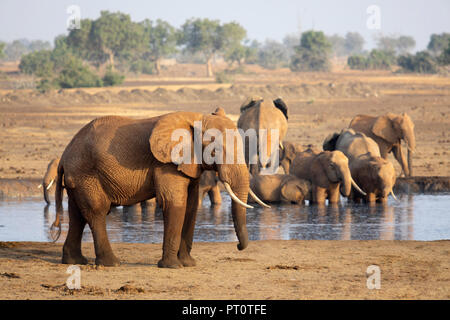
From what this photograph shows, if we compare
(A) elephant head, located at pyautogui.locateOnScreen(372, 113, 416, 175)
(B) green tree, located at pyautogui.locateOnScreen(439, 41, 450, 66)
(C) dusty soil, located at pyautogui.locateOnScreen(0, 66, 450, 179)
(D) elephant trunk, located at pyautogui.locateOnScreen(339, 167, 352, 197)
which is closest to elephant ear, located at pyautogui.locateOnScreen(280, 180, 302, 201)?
(D) elephant trunk, located at pyautogui.locateOnScreen(339, 167, 352, 197)

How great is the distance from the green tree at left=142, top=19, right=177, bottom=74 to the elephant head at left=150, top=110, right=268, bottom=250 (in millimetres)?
80665

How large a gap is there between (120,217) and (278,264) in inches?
207

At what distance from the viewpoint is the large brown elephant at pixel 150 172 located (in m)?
9.41

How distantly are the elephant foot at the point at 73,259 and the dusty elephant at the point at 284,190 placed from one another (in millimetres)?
6470

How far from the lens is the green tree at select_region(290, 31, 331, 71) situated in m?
79.2

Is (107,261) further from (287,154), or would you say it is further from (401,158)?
(401,158)

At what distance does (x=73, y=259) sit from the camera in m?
10.2

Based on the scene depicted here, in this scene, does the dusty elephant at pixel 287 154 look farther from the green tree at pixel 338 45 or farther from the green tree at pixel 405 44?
the green tree at pixel 338 45

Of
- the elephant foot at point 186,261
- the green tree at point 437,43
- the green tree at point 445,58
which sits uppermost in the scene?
the green tree at point 437,43

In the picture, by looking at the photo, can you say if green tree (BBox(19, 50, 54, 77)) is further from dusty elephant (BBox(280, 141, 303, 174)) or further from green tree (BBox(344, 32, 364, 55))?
green tree (BBox(344, 32, 364, 55))

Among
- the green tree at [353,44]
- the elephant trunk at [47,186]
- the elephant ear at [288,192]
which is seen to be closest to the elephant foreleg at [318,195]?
the elephant ear at [288,192]

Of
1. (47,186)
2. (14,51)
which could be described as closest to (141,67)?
(47,186)

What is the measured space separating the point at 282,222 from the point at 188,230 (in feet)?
13.7
